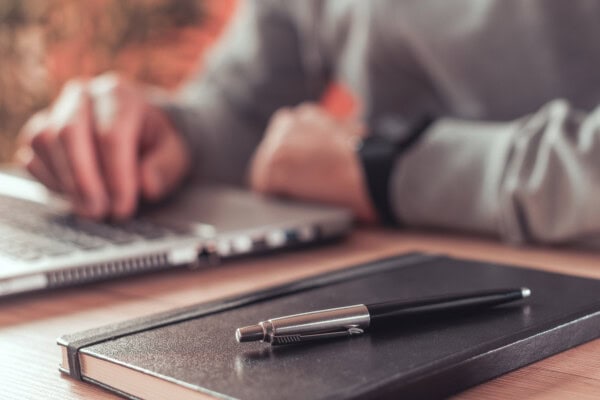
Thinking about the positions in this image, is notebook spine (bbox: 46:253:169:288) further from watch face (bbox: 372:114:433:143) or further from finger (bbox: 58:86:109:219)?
watch face (bbox: 372:114:433:143)

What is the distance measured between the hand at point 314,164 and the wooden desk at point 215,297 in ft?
0.16

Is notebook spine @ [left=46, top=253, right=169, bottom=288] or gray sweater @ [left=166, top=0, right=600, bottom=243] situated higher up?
gray sweater @ [left=166, top=0, right=600, bottom=243]

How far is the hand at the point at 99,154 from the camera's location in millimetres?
787

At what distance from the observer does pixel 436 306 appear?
0.40 meters

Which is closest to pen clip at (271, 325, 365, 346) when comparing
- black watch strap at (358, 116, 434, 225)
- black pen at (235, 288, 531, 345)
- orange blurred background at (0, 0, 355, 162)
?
black pen at (235, 288, 531, 345)

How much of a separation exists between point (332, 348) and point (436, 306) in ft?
0.22

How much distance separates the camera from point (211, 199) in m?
0.84

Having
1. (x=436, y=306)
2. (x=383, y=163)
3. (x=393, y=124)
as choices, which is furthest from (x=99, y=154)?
(x=436, y=306)

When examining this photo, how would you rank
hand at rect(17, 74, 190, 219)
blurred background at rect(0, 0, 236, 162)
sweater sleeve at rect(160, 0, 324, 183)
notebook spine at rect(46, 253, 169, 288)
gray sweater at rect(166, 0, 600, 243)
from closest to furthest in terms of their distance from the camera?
notebook spine at rect(46, 253, 169, 288) < gray sweater at rect(166, 0, 600, 243) < hand at rect(17, 74, 190, 219) < sweater sleeve at rect(160, 0, 324, 183) < blurred background at rect(0, 0, 236, 162)

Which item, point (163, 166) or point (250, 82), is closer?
point (163, 166)

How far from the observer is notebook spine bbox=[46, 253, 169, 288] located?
0.58 m

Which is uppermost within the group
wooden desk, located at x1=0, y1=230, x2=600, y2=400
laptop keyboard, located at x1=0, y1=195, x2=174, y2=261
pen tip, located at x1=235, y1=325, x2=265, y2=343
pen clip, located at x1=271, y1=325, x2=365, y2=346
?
laptop keyboard, located at x1=0, y1=195, x2=174, y2=261

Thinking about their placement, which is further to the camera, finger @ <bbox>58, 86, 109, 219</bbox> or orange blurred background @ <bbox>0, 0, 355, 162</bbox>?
orange blurred background @ <bbox>0, 0, 355, 162</bbox>

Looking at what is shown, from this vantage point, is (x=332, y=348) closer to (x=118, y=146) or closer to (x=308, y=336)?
(x=308, y=336)
